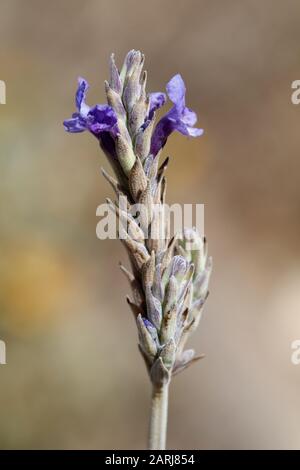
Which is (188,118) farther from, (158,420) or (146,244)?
(158,420)

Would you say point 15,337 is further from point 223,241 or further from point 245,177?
point 245,177

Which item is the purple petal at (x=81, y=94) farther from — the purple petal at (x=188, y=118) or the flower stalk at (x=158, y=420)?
the flower stalk at (x=158, y=420)

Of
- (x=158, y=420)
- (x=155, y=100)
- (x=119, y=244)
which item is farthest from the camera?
(x=119, y=244)

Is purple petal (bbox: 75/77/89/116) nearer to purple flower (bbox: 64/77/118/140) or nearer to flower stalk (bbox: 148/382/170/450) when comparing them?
purple flower (bbox: 64/77/118/140)

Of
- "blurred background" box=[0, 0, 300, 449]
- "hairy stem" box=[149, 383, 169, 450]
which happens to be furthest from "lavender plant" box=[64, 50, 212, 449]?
"blurred background" box=[0, 0, 300, 449]

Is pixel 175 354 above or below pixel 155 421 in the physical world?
above

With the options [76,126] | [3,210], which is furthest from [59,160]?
[76,126]

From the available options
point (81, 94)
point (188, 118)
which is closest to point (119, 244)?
point (188, 118)
